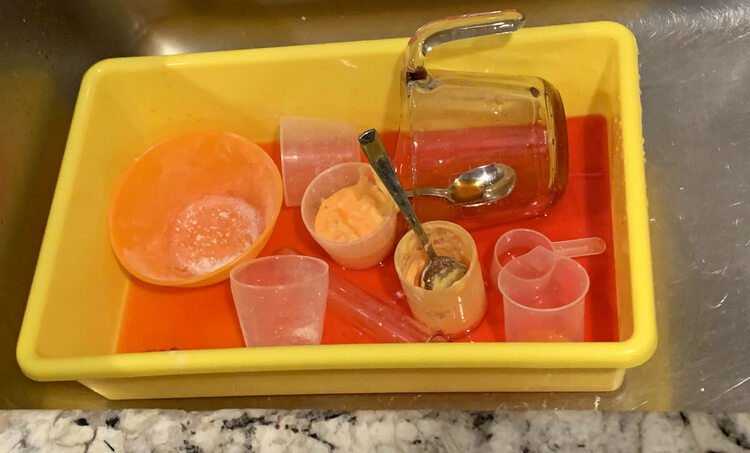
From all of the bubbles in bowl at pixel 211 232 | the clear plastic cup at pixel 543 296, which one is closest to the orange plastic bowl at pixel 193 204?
the bubbles in bowl at pixel 211 232

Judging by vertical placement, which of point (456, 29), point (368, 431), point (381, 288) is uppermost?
point (456, 29)

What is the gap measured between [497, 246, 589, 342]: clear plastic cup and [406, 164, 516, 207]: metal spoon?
7 centimetres

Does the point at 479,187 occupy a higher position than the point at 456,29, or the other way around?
the point at 456,29

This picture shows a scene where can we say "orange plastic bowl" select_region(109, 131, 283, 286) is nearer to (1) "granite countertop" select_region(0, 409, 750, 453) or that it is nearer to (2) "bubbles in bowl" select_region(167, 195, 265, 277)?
(2) "bubbles in bowl" select_region(167, 195, 265, 277)

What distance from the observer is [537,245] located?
2.34ft

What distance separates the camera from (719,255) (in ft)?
2.34

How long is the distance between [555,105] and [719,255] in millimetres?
216

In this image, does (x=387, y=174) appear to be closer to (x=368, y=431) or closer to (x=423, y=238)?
(x=423, y=238)

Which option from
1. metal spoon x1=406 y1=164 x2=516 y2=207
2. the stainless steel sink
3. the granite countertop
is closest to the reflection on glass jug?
metal spoon x1=406 y1=164 x2=516 y2=207

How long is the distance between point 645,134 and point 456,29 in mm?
256

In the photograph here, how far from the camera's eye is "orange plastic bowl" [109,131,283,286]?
0.76 meters

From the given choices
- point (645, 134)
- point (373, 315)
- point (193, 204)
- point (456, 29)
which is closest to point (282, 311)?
point (373, 315)

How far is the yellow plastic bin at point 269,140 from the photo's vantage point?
57 cm

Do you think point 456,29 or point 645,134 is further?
point 645,134
